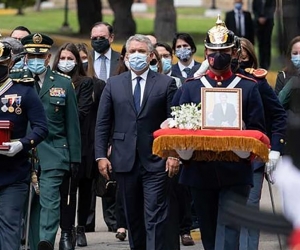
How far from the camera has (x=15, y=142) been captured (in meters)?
7.96

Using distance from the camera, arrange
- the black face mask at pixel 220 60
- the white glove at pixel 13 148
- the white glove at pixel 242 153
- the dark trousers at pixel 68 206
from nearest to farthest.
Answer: the white glove at pixel 242 153
the black face mask at pixel 220 60
the white glove at pixel 13 148
the dark trousers at pixel 68 206

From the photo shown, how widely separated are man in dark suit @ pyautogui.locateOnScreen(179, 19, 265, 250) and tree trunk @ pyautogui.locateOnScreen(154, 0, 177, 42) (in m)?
21.2

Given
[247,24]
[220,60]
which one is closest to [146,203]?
[220,60]

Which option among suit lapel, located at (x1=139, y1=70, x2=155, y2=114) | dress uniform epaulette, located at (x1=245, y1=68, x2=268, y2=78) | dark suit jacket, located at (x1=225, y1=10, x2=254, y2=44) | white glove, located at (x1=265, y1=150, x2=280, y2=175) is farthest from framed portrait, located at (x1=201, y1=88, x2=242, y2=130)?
dark suit jacket, located at (x1=225, y1=10, x2=254, y2=44)

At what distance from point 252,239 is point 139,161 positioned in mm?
1137

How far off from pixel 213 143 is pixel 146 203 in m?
1.49

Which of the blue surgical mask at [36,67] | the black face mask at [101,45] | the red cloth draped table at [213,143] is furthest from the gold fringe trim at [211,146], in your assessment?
the black face mask at [101,45]

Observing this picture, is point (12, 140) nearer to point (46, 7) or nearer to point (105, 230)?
point (105, 230)

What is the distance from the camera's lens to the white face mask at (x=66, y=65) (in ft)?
34.1

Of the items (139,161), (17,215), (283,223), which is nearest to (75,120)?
(139,161)

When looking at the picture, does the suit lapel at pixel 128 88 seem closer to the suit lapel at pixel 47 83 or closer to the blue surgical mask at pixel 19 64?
the suit lapel at pixel 47 83

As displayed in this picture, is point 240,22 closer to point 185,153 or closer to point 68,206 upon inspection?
point 68,206

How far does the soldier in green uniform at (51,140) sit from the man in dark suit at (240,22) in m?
14.8

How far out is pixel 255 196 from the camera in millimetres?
8844
